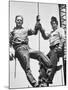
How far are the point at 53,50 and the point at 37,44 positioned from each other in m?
0.25

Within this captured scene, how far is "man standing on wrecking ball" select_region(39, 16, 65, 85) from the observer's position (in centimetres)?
279

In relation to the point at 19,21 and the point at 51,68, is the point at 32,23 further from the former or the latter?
the point at 51,68

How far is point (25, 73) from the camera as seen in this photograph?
107 inches

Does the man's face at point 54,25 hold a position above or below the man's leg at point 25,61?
above

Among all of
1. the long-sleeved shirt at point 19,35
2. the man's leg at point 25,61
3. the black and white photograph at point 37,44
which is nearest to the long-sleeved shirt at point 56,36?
the black and white photograph at point 37,44

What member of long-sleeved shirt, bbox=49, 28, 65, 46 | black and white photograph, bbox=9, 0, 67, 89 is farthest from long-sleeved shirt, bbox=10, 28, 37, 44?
long-sleeved shirt, bbox=49, 28, 65, 46

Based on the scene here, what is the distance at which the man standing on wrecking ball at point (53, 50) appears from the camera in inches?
110

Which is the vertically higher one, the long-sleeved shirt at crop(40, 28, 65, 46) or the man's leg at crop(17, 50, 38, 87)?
the long-sleeved shirt at crop(40, 28, 65, 46)

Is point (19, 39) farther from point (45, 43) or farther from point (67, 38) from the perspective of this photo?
point (67, 38)

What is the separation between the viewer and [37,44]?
276 cm

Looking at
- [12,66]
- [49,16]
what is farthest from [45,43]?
[12,66]

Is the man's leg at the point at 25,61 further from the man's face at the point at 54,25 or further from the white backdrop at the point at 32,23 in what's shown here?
the man's face at the point at 54,25

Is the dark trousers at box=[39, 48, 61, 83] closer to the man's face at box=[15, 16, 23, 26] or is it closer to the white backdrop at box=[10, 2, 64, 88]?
the white backdrop at box=[10, 2, 64, 88]

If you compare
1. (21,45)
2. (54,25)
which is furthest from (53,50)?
(21,45)
